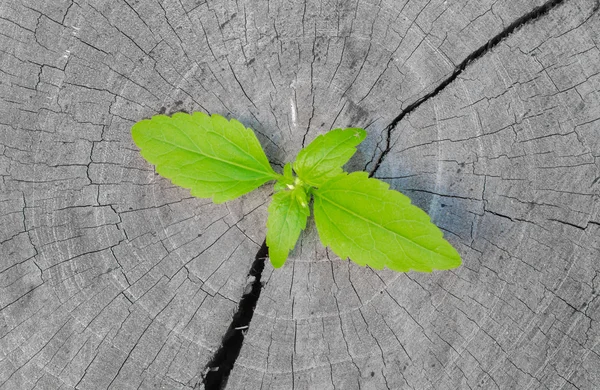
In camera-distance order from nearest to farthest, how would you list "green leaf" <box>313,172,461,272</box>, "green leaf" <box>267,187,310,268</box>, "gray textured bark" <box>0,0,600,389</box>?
"green leaf" <box>313,172,461,272</box>, "green leaf" <box>267,187,310,268</box>, "gray textured bark" <box>0,0,600,389</box>

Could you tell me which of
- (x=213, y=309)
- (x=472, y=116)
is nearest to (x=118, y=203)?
(x=213, y=309)

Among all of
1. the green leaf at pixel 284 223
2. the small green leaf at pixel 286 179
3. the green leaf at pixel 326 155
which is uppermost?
the green leaf at pixel 326 155

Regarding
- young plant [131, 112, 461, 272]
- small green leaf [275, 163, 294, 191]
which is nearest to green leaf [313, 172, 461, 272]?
young plant [131, 112, 461, 272]

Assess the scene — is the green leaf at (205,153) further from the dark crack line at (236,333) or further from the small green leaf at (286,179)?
the dark crack line at (236,333)

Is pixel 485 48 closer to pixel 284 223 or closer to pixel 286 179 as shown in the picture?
pixel 286 179

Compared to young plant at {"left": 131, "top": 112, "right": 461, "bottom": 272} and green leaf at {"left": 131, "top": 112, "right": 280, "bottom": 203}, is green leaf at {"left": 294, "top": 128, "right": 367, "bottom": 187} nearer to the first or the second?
young plant at {"left": 131, "top": 112, "right": 461, "bottom": 272}

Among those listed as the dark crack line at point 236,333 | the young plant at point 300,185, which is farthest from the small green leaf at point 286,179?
the dark crack line at point 236,333
